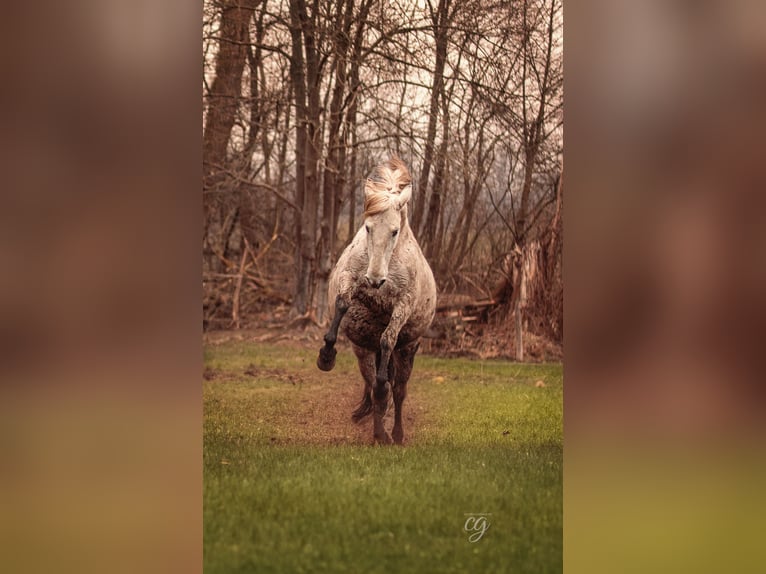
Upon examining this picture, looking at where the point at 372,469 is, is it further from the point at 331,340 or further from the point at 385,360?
the point at 331,340

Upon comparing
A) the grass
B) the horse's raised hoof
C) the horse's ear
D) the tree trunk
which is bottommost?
the grass

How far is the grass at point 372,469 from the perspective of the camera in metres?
3.88

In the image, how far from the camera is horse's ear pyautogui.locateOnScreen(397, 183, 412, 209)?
4254 millimetres

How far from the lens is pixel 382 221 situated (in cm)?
421

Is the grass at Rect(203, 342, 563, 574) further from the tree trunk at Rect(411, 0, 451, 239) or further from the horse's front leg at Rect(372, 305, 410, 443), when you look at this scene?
the tree trunk at Rect(411, 0, 451, 239)
